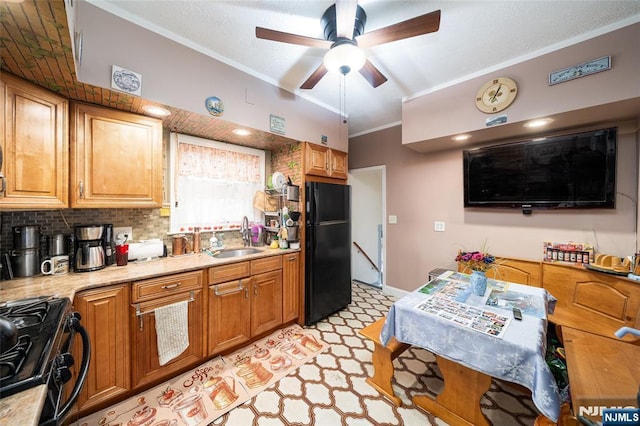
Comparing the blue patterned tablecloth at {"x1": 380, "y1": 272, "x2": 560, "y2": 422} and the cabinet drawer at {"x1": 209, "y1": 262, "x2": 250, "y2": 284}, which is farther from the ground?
the cabinet drawer at {"x1": 209, "y1": 262, "x2": 250, "y2": 284}

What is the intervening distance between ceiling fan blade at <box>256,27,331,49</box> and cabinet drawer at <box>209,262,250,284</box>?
178cm

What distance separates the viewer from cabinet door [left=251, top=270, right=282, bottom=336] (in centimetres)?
222

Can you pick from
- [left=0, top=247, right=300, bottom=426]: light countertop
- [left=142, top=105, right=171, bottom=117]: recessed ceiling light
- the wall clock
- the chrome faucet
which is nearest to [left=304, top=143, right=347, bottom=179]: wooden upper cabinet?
the chrome faucet

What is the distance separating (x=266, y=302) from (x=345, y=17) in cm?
241

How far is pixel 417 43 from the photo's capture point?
5.97 ft

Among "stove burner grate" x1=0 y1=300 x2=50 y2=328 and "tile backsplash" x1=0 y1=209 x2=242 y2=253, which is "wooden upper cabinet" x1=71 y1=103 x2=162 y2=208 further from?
"stove burner grate" x1=0 y1=300 x2=50 y2=328

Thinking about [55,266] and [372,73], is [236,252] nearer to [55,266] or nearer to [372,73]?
[55,266]

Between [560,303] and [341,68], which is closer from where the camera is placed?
[341,68]

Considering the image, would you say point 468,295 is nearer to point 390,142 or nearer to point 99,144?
point 390,142

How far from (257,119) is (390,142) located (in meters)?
2.16

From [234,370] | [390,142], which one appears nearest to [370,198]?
[390,142]

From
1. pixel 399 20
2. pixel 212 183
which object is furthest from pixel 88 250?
pixel 399 20

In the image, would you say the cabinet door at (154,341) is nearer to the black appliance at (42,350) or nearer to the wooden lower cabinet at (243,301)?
the wooden lower cabinet at (243,301)

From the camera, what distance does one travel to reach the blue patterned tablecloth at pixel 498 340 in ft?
3.33
